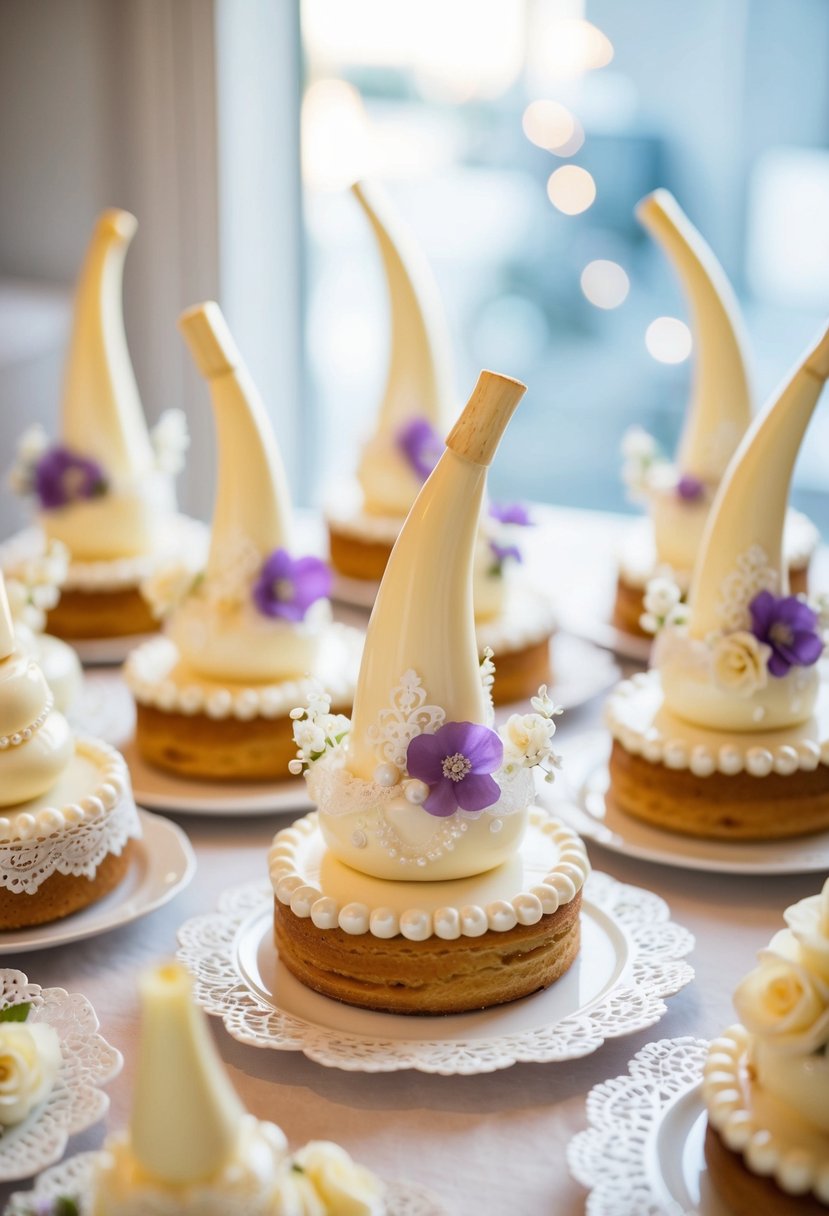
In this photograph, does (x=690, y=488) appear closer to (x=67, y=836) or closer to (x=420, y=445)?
(x=420, y=445)

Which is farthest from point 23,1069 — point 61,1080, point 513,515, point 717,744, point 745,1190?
point 513,515

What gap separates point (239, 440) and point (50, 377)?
3.86 feet

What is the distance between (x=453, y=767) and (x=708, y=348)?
0.81 meters

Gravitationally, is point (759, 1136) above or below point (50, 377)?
below

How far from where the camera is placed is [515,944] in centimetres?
110

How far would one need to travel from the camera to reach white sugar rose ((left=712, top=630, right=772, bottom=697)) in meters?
1.33

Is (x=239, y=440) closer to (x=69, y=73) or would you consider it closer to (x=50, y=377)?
(x=50, y=377)

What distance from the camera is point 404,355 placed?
6.21 ft

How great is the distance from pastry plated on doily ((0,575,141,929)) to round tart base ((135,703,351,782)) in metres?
0.21

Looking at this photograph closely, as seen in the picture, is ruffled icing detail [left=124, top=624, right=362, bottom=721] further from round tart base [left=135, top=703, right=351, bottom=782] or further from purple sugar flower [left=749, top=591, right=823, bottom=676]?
purple sugar flower [left=749, top=591, right=823, bottom=676]

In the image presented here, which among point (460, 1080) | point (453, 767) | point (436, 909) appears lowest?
point (460, 1080)

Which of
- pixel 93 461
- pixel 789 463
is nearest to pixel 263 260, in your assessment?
pixel 93 461

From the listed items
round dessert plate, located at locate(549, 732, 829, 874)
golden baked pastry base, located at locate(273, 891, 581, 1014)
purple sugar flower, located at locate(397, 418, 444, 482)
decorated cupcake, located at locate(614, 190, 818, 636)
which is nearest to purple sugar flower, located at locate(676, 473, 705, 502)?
decorated cupcake, located at locate(614, 190, 818, 636)

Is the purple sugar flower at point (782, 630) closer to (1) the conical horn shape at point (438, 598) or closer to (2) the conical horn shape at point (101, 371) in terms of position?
(1) the conical horn shape at point (438, 598)
